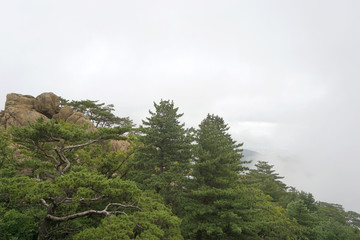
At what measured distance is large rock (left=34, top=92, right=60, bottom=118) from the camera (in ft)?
98.1

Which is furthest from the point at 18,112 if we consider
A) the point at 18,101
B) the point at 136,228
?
the point at 136,228

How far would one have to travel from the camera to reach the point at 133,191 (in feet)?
29.2

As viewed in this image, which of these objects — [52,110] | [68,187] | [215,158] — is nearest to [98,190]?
[68,187]

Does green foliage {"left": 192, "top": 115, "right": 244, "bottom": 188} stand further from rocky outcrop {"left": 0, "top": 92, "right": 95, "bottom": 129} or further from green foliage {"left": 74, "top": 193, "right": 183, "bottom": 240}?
rocky outcrop {"left": 0, "top": 92, "right": 95, "bottom": 129}

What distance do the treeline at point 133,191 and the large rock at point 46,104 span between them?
17.2 metres

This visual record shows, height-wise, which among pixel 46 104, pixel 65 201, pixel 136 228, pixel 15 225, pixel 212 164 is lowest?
pixel 15 225

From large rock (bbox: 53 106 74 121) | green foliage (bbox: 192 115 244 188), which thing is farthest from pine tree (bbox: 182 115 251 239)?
large rock (bbox: 53 106 74 121)

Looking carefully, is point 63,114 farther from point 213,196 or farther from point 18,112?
point 213,196

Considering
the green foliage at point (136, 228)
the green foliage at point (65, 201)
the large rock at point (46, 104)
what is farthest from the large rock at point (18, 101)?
the green foliage at point (136, 228)

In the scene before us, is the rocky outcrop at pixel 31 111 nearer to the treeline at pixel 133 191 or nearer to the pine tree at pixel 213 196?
the treeline at pixel 133 191

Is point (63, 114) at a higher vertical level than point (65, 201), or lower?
higher

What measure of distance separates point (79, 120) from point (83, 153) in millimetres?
14918

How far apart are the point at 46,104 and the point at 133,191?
3041 cm

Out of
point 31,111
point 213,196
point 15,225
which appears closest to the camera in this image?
point 15,225
